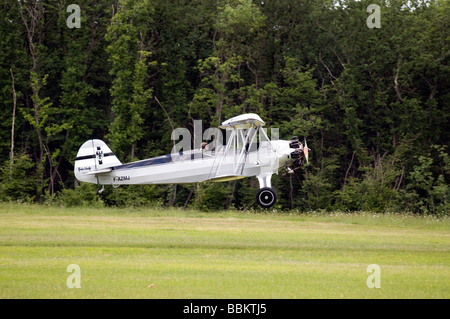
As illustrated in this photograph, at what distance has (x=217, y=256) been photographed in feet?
50.9

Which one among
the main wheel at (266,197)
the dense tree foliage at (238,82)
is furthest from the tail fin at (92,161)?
the dense tree foliage at (238,82)

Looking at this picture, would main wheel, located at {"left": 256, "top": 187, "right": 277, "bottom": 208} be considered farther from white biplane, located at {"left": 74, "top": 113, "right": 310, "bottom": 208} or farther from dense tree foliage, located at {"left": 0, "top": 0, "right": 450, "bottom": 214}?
dense tree foliage, located at {"left": 0, "top": 0, "right": 450, "bottom": 214}

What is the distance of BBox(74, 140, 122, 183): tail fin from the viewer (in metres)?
24.2

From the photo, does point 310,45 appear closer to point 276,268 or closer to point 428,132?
point 428,132

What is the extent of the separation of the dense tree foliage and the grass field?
48.6ft

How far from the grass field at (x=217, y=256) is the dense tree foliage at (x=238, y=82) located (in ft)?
48.6

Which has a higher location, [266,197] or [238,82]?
[238,82]

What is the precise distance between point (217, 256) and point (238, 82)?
2995cm

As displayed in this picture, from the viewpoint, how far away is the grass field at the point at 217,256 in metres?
11.4
